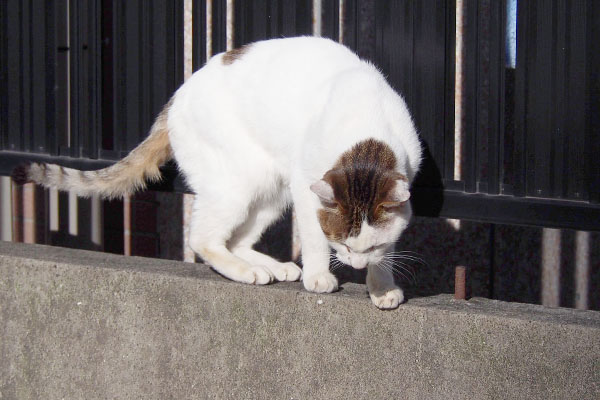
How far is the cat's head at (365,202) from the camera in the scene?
9.78ft

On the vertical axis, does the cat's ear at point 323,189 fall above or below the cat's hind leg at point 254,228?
above

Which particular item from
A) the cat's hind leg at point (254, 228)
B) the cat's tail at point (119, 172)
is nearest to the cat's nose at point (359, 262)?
the cat's hind leg at point (254, 228)

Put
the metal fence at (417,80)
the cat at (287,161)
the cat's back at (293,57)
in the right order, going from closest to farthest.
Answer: the cat at (287,161)
the metal fence at (417,80)
the cat's back at (293,57)

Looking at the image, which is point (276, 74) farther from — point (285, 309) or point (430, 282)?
point (430, 282)

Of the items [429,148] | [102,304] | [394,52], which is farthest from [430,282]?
[102,304]

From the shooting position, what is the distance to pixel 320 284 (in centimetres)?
318

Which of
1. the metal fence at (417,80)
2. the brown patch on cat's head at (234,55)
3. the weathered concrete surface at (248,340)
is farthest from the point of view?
the brown patch on cat's head at (234,55)

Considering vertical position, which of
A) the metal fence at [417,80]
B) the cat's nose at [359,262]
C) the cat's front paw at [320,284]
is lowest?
the cat's front paw at [320,284]

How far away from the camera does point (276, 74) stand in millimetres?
3602

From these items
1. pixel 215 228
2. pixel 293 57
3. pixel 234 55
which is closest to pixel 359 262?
pixel 215 228

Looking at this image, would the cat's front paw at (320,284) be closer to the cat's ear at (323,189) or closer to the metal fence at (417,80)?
the cat's ear at (323,189)

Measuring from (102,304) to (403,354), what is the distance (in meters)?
1.33

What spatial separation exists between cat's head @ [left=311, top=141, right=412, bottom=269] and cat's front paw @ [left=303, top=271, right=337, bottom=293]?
124mm

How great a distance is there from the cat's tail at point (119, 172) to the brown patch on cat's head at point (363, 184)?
3.93 ft
